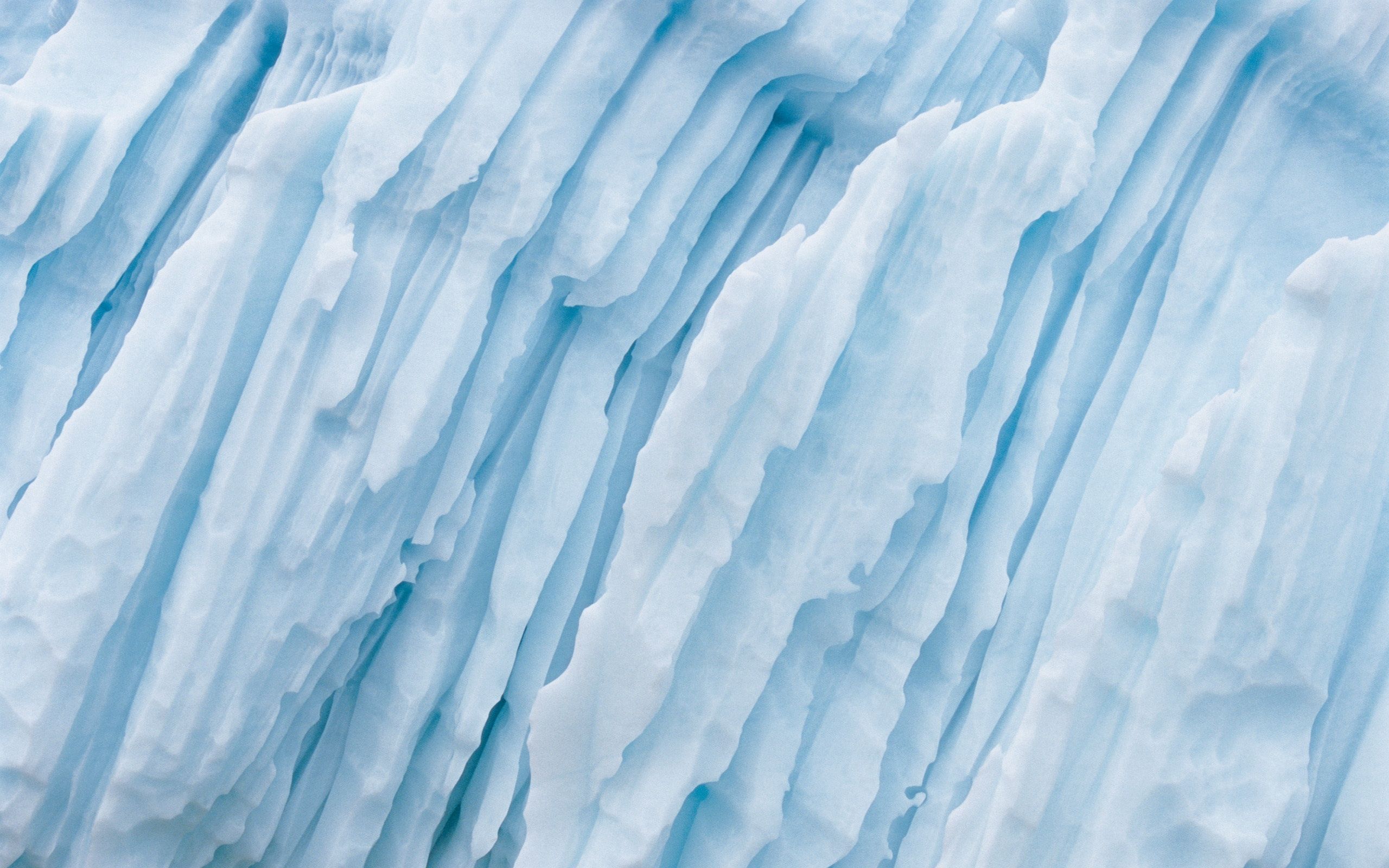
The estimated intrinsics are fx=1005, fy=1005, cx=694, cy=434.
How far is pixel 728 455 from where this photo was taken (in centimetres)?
243

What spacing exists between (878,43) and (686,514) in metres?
1.47

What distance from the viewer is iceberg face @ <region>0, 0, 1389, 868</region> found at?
2.09 meters

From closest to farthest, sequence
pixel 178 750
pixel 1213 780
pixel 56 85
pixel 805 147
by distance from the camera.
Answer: pixel 1213 780, pixel 178 750, pixel 805 147, pixel 56 85

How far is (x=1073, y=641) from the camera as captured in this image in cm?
216

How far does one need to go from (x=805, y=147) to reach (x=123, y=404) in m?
2.09

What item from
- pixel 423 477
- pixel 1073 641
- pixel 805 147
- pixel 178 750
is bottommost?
pixel 178 750

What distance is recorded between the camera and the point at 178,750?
2.72m

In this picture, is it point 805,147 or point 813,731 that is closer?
point 813,731

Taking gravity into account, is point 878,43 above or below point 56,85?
above

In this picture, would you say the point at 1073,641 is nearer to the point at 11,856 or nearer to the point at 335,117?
the point at 335,117

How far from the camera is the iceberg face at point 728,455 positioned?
2.09 meters

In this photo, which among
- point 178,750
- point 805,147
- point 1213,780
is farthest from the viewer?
point 805,147

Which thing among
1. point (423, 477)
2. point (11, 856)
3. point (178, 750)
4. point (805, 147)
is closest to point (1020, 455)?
point (805, 147)

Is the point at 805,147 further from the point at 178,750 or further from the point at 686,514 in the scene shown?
the point at 178,750
